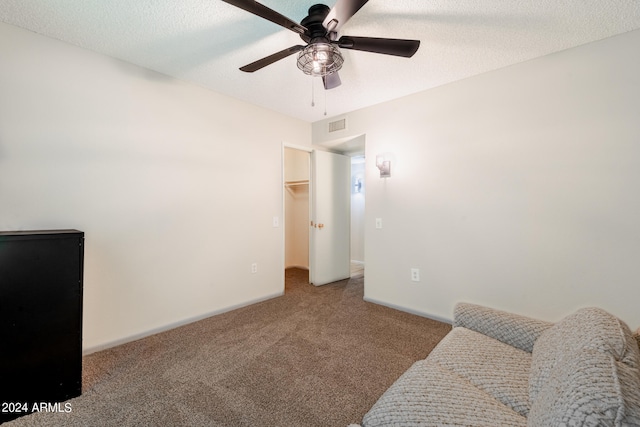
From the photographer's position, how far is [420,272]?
2932 millimetres

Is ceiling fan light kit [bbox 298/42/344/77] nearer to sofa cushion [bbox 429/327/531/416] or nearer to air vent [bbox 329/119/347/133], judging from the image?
air vent [bbox 329/119/347/133]

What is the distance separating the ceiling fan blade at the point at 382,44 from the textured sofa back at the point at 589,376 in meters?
1.67

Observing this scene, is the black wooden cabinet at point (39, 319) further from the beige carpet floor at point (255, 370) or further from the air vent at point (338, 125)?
the air vent at point (338, 125)

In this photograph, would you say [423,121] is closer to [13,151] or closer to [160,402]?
[160,402]

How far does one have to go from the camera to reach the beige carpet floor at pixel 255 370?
5.02 ft

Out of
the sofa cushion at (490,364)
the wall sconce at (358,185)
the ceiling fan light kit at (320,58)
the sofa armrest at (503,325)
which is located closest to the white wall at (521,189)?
the sofa armrest at (503,325)

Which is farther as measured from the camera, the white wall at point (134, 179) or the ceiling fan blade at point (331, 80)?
the ceiling fan blade at point (331, 80)

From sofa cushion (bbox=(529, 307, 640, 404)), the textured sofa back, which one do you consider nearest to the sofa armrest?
sofa cushion (bbox=(529, 307, 640, 404))

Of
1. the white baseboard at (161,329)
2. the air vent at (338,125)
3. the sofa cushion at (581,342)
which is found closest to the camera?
the sofa cushion at (581,342)

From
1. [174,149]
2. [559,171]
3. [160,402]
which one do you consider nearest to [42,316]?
[160,402]

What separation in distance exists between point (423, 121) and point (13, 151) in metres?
3.52

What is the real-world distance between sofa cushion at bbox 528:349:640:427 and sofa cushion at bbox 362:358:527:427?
18 centimetres

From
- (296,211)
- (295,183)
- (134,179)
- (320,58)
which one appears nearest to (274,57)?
(320,58)

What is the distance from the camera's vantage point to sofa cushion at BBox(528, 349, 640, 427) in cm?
59
